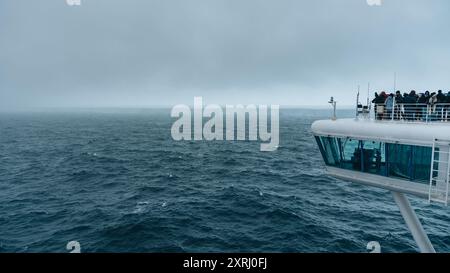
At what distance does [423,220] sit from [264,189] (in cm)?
2063

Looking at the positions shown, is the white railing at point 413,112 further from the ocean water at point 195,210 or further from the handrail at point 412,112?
the ocean water at point 195,210

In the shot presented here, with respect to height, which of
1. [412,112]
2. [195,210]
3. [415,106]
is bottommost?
[195,210]

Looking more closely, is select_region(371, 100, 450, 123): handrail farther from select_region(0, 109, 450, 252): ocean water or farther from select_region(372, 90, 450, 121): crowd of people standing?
select_region(0, 109, 450, 252): ocean water

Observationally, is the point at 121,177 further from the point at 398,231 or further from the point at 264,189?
the point at 398,231

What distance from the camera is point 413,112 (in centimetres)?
1831

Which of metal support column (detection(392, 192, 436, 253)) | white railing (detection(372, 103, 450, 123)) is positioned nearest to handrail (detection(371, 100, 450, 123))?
white railing (detection(372, 103, 450, 123))

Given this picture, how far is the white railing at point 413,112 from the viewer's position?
17.3 metres

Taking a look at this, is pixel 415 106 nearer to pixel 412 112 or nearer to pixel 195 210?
pixel 412 112

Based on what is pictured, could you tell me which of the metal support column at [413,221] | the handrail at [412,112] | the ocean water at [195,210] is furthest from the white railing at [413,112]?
the ocean water at [195,210]

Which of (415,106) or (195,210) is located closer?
(415,106)

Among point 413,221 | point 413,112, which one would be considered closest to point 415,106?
point 413,112

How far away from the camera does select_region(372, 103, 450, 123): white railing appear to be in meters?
17.3

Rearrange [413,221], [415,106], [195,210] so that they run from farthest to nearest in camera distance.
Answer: [195,210] < [415,106] < [413,221]

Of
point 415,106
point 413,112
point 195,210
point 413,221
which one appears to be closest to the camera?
point 413,221
